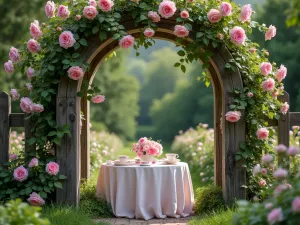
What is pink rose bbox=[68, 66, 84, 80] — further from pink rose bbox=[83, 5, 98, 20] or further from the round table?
the round table

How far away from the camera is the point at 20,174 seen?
587cm

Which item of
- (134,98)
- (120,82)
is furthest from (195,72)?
(120,82)

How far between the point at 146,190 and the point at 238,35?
2048mm

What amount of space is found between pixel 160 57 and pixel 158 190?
2281 inches

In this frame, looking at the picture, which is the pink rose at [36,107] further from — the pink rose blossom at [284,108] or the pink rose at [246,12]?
the pink rose blossom at [284,108]

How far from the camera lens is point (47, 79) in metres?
6.11

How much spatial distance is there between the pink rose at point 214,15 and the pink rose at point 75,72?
1.53 metres

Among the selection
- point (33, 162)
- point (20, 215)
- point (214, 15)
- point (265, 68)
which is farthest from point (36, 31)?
point (20, 215)

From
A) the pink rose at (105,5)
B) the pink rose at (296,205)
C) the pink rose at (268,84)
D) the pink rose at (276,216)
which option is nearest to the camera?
the pink rose at (296,205)

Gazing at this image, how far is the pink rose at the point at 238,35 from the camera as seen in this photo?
601 centimetres

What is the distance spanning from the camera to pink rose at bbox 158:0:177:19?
5.90 metres

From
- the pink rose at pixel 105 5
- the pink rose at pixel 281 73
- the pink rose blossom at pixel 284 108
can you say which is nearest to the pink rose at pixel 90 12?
the pink rose at pixel 105 5

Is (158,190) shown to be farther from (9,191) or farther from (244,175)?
(9,191)

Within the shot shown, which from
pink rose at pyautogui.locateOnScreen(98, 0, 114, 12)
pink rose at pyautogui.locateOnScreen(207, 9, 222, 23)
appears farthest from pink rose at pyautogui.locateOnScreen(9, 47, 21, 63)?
pink rose at pyautogui.locateOnScreen(207, 9, 222, 23)
